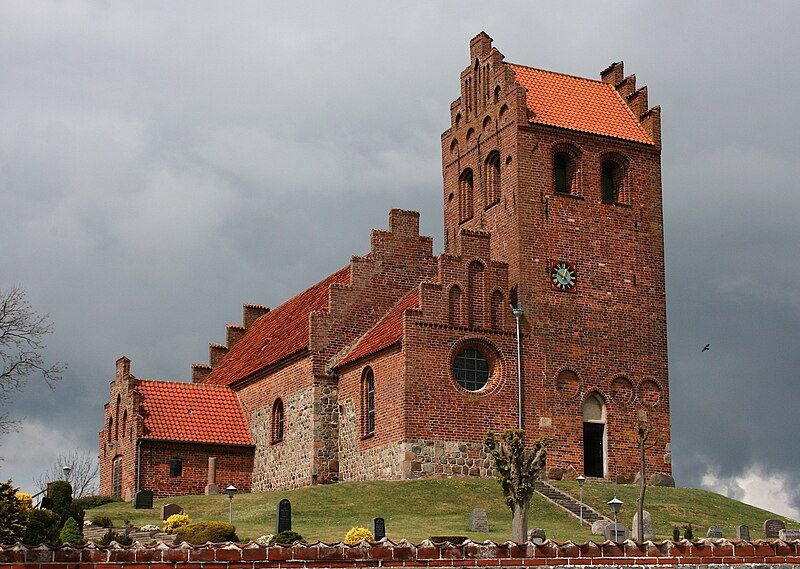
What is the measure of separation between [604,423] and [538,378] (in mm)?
3163

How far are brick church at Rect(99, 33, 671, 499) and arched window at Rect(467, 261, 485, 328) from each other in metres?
0.07

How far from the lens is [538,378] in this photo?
44.8 m

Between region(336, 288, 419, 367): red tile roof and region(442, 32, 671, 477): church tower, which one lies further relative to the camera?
region(442, 32, 671, 477): church tower

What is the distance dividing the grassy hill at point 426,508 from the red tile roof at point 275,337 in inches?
323

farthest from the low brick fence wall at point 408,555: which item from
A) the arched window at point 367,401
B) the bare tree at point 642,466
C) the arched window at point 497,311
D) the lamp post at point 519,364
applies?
the arched window at point 367,401

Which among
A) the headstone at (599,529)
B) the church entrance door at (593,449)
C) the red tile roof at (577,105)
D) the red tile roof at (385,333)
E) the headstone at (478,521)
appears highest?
the red tile roof at (577,105)

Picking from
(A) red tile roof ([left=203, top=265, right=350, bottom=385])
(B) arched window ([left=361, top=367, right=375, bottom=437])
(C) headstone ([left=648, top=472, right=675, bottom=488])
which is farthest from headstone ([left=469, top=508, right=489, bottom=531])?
(A) red tile roof ([left=203, top=265, right=350, bottom=385])

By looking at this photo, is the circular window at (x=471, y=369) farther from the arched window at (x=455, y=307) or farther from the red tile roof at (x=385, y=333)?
the red tile roof at (x=385, y=333)

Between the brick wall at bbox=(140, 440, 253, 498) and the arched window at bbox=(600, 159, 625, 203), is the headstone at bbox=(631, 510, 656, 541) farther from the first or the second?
the brick wall at bbox=(140, 440, 253, 498)

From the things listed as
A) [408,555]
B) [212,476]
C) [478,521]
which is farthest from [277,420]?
[408,555]

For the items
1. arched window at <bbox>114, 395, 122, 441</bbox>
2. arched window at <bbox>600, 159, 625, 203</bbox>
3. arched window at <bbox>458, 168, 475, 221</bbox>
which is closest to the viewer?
arched window at <bbox>600, 159, 625, 203</bbox>

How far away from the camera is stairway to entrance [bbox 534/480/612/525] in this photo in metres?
39.2

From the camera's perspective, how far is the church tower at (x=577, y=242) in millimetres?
45312

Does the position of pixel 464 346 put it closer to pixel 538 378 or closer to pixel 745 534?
pixel 538 378
